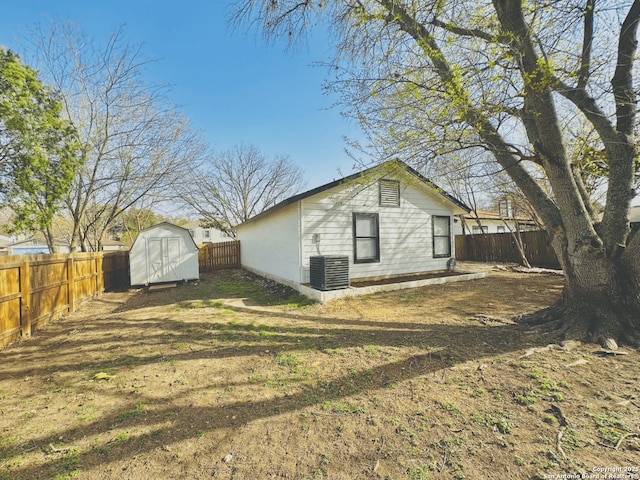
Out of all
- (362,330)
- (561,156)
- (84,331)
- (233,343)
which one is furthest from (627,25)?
(84,331)

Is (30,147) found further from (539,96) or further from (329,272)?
(539,96)

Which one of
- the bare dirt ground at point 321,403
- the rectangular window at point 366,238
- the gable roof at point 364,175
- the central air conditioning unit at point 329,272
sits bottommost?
the bare dirt ground at point 321,403

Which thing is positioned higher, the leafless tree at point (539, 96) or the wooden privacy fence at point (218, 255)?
the leafless tree at point (539, 96)

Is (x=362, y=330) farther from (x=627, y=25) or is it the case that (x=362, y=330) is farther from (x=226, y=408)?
(x=627, y=25)

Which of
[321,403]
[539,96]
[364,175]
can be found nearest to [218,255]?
[364,175]

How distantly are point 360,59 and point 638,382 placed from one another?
229 inches

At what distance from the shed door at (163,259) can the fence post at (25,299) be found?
5921 millimetres

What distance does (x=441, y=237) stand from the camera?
10.4 metres

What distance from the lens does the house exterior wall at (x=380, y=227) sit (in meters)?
8.02

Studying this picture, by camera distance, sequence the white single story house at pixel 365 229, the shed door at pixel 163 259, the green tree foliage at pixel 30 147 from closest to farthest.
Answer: the green tree foliage at pixel 30 147
the white single story house at pixel 365 229
the shed door at pixel 163 259

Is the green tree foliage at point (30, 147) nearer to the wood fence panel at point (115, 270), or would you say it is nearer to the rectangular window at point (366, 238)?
the wood fence panel at point (115, 270)

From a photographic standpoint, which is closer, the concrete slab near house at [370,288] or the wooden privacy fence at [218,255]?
the concrete slab near house at [370,288]

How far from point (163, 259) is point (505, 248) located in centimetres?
1608

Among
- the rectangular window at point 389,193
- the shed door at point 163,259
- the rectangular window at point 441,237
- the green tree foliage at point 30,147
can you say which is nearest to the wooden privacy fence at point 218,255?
the shed door at point 163,259
